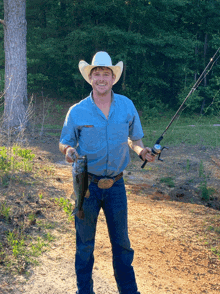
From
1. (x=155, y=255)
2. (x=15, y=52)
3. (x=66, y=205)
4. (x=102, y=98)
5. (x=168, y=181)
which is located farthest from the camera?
(x=15, y=52)

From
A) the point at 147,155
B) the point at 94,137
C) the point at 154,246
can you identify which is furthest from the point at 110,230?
the point at 154,246

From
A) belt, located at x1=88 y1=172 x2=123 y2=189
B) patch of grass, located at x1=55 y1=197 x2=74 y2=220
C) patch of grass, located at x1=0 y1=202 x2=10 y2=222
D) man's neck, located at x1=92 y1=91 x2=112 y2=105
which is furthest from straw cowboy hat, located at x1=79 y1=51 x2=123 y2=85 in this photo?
patch of grass, located at x1=55 y1=197 x2=74 y2=220

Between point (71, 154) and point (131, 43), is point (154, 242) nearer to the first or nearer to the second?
point (71, 154)

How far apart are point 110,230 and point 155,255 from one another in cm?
170

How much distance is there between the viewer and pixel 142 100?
21.7 meters

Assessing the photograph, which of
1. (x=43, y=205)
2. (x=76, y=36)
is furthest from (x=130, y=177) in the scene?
(x=76, y=36)

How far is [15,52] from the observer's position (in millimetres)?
12766

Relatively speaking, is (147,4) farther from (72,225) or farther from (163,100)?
(72,225)

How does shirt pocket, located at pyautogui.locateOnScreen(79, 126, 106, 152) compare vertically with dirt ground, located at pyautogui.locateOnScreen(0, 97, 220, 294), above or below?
above

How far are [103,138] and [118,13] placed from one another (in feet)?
60.1

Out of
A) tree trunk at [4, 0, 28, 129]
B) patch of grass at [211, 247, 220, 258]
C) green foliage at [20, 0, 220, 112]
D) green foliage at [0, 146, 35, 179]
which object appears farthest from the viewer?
green foliage at [20, 0, 220, 112]

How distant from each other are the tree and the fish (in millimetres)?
9959

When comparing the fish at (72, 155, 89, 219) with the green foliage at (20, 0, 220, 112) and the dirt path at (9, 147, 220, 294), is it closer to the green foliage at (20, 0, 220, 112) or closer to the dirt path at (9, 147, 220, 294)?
the dirt path at (9, 147, 220, 294)

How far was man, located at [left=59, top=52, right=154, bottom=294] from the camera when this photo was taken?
3.15 m
